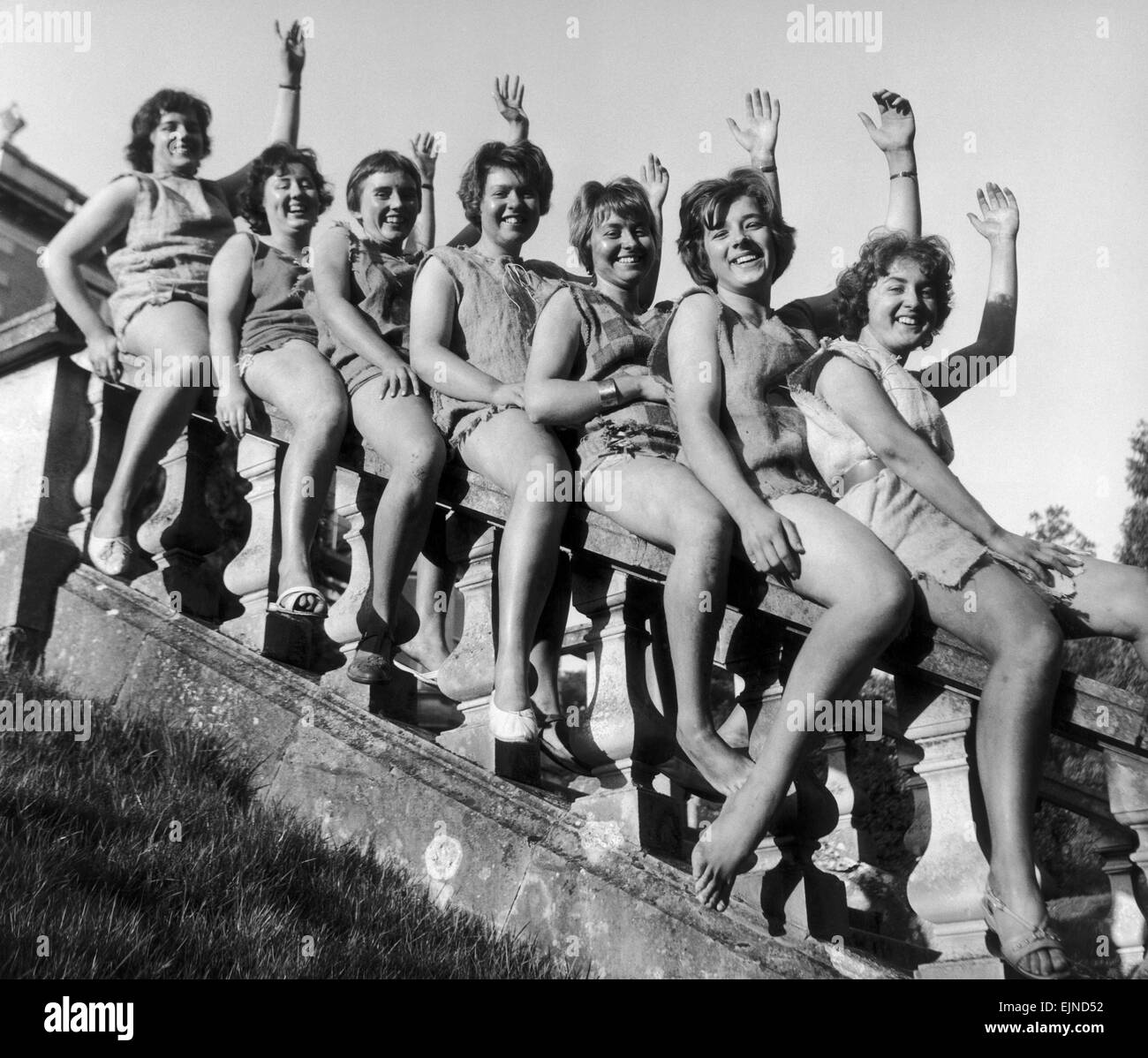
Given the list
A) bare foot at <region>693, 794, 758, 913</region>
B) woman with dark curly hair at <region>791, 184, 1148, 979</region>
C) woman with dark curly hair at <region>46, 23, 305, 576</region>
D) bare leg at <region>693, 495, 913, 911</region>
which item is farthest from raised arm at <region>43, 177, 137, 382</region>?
bare foot at <region>693, 794, 758, 913</region>

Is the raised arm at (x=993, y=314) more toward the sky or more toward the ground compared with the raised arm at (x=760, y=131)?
more toward the ground

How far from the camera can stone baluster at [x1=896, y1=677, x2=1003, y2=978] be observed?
362cm

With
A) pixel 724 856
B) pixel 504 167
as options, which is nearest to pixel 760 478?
pixel 724 856

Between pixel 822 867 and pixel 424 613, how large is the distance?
1489 mm

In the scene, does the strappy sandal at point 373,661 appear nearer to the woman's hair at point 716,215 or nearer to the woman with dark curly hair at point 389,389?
the woman with dark curly hair at point 389,389

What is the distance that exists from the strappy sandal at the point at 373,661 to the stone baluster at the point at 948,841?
146 cm

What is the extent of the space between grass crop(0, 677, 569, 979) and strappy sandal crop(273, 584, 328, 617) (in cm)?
44

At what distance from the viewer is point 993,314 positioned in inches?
191

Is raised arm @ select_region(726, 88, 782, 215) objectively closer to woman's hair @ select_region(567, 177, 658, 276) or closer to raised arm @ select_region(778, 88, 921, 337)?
raised arm @ select_region(778, 88, 921, 337)

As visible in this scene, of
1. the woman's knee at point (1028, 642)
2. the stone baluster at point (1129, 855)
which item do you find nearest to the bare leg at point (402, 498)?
the woman's knee at point (1028, 642)

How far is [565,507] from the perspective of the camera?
3945 millimetres

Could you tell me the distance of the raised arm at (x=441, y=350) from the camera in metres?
4.26

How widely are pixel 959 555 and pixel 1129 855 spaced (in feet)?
3.39

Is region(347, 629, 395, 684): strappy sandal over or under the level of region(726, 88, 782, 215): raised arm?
under
